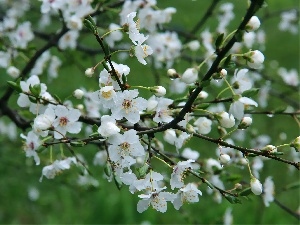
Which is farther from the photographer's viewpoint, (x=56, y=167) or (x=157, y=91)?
(x=56, y=167)

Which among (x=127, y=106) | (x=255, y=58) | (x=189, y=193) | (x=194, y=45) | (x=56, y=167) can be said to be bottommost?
(x=189, y=193)

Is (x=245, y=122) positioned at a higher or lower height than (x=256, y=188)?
higher

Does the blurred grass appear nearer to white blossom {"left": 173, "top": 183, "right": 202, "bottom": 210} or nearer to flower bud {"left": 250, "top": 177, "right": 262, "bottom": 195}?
white blossom {"left": 173, "top": 183, "right": 202, "bottom": 210}

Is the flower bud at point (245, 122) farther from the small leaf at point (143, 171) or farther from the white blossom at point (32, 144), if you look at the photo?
the white blossom at point (32, 144)

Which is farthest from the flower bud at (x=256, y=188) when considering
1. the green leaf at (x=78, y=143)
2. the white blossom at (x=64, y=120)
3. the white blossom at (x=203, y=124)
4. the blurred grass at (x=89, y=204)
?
the blurred grass at (x=89, y=204)

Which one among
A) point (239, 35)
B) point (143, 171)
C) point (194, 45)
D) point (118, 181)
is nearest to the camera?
point (239, 35)

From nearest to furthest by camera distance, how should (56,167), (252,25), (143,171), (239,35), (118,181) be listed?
1. (239,35)
2. (252,25)
3. (143,171)
4. (118,181)
5. (56,167)

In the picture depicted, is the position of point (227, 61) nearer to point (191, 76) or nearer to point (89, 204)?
point (191, 76)

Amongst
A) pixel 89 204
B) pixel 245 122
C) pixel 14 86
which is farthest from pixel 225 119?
pixel 89 204

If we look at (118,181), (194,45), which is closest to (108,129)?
(118,181)

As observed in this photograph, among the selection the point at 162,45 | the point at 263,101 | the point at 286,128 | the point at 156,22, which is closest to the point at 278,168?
the point at 286,128

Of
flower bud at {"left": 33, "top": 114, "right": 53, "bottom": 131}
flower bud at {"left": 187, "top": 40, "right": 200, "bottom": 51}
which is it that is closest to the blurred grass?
flower bud at {"left": 187, "top": 40, "right": 200, "bottom": 51}

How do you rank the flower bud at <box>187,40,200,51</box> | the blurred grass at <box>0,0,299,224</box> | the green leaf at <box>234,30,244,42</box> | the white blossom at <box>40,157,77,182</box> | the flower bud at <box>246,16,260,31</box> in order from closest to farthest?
1. the green leaf at <box>234,30,244,42</box>
2. the flower bud at <box>246,16,260,31</box>
3. the white blossom at <box>40,157,77,182</box>
4. the flower bud at <box>187,40,200,51</box>
5. the blurred grass at <box>0,0,299,224</box>
